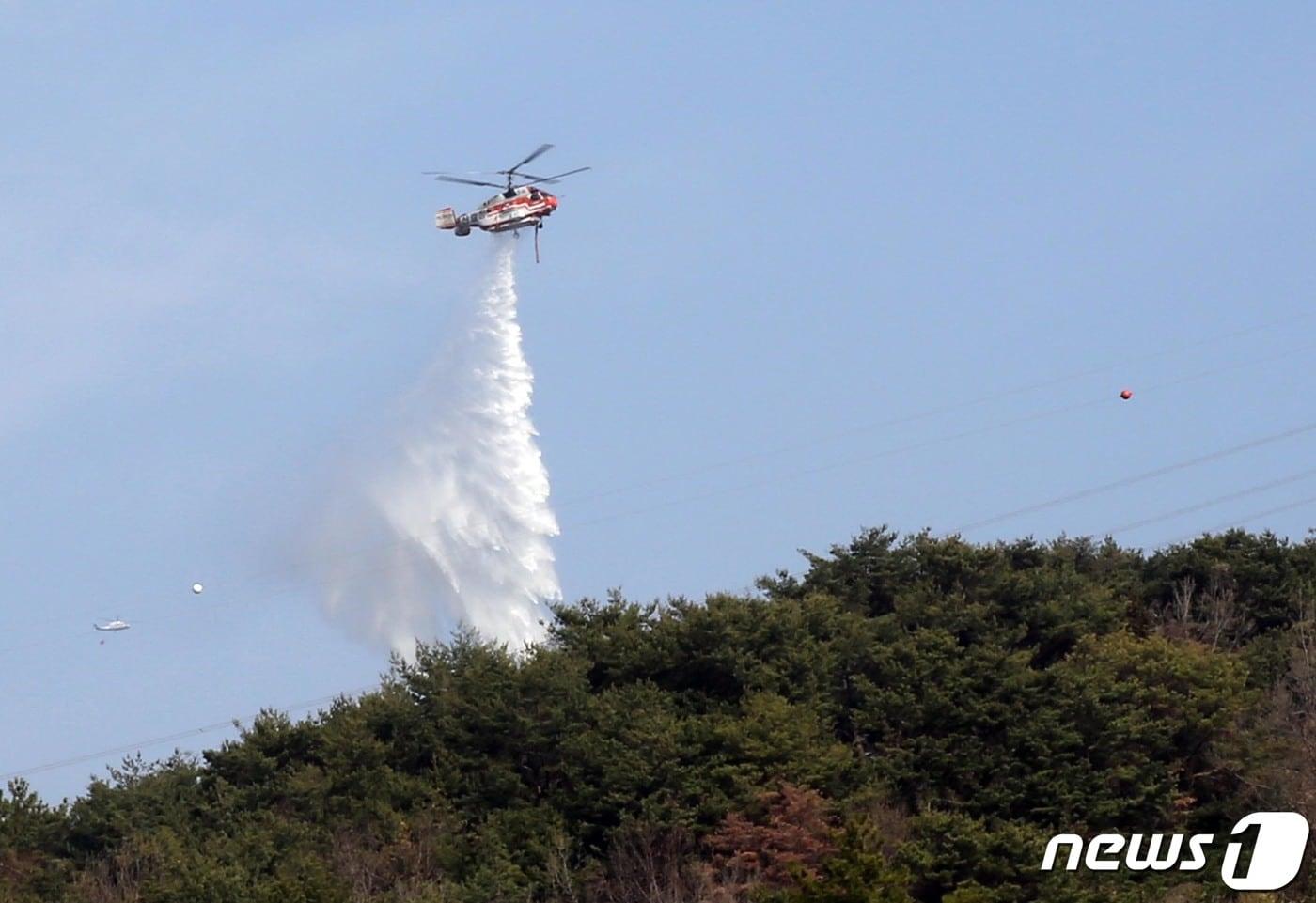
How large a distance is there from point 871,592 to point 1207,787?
45.7ft

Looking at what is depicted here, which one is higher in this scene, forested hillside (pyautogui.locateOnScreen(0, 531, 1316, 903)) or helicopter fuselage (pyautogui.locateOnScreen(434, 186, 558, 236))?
helicopter fuselage (pyautogui.locateOnScreen(434, 186, 558, 236))

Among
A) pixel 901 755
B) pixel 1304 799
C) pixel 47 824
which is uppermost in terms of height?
pixel 47 824

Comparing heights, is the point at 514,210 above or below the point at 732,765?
above

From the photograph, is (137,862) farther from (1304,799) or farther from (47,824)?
(1304,799)

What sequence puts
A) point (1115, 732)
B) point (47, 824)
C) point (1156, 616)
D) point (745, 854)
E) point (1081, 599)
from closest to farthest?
point (745, 854), point (1115, 732), point (47, 824), point (1081, 599), point (1156, 616)

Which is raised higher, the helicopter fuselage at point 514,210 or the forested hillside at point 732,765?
the helicopter fuselage at point 514,210

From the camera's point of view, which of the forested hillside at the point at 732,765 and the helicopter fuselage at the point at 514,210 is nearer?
the forested hillside at the point at 732,765

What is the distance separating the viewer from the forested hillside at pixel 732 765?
48.7m

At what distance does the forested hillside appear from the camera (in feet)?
160

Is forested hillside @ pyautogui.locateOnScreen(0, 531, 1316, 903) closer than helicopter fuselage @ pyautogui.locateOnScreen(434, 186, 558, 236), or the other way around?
forested hillside @ pyautogui.locateOnScreen(0, 531, 1316, 903)

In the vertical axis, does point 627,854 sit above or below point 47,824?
below

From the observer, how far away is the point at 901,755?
53.4m

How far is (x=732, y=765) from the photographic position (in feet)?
168

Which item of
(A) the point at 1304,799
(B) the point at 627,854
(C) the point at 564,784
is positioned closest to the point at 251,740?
(C) the point at 564,784
